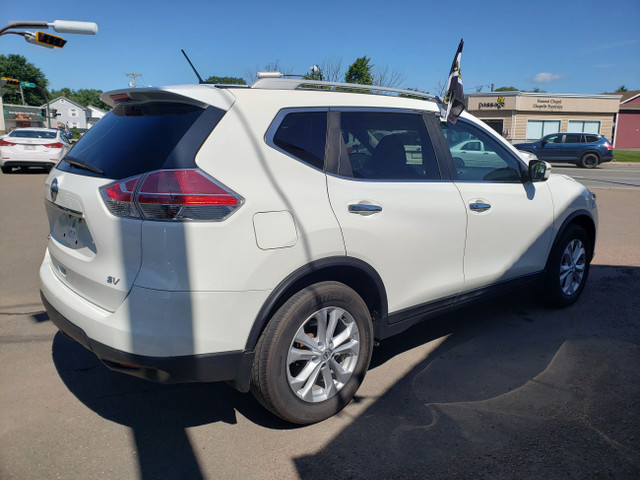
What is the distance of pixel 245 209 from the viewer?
8.29ft

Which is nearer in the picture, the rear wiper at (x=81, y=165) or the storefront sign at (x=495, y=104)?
the rear wiper at (x=81, y=165)

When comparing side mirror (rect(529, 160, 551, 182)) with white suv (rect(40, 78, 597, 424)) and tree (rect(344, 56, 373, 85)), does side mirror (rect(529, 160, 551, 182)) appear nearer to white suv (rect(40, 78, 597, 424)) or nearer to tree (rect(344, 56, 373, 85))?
white suv (rect(40, 78, 597, 424))

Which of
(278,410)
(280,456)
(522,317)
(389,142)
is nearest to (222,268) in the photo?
(278,410)

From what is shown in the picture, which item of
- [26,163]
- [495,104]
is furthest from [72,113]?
[26,163]

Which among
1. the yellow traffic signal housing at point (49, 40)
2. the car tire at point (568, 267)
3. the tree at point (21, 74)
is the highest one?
the tree at point (21, 74)

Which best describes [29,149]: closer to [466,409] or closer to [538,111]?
[466,409]

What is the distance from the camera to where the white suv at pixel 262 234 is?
2441 millimetres

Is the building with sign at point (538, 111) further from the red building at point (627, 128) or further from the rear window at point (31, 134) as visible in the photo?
the rear window at point (31, 134)

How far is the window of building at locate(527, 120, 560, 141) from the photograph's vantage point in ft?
153

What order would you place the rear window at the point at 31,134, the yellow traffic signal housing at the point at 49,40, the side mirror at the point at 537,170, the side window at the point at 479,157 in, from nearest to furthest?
the side window at the point at 479,157 < the side mirror at the point at 537,170 < the rear window at the point at 31,134 < the yellow traffic signal housing at the point at 49,40

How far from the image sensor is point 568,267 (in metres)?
4.90

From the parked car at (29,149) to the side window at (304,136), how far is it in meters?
14.5

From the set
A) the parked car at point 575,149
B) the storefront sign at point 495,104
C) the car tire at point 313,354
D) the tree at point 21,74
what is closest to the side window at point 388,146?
the car tire at point 313,354

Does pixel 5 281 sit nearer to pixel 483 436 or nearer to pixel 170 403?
pixel 170 403
